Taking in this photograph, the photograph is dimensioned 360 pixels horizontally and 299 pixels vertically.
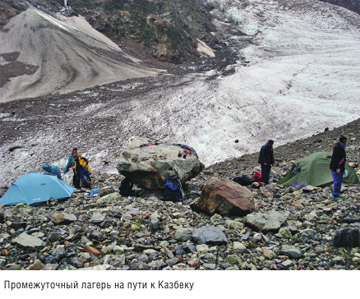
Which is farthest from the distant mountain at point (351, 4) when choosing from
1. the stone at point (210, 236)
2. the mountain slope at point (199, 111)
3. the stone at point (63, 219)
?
the stone at point (63, 219)

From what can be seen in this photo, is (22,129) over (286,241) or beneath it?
beneath

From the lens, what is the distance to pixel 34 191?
8.40m

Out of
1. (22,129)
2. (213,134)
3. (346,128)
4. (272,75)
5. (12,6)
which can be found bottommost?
(22,129)

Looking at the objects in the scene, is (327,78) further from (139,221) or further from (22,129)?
(139,221)

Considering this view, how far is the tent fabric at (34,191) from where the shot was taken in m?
8.24

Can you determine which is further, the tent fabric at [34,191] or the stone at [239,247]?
the tent fabric at [34,191]

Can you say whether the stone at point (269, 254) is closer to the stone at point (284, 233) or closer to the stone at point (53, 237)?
the stone at point (284, 233)

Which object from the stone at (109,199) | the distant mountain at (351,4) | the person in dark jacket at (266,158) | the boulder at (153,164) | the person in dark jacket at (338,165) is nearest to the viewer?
the person in dark jacket at (338,165)

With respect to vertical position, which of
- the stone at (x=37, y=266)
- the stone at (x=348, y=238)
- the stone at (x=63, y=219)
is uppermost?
the stone at (x=348, y=238)

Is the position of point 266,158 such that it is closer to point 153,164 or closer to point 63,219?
point 153,164

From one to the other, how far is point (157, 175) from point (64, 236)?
347 centimetres

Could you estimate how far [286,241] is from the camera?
514 centimetres

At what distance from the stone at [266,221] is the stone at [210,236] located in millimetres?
710
